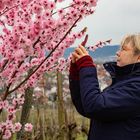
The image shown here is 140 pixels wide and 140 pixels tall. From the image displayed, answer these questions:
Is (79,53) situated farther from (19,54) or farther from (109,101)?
(19,54)

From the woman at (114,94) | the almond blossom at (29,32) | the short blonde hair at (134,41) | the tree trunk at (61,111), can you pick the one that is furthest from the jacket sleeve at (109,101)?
the tree trunk at (61,111)

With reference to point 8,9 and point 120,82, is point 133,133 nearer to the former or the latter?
point 120,82

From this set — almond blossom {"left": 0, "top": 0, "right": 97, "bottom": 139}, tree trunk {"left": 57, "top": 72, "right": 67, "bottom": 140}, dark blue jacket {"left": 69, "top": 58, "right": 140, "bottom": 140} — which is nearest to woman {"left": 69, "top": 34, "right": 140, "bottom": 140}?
dark blue jacket {"left": 69, "top": 58, "right": 140, "bottom": 140}

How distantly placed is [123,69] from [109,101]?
265 mm

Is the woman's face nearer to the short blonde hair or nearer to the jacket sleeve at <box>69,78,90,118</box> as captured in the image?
the short blonde hair

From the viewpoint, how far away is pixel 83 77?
2.74 meters

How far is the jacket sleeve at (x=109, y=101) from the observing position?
2.66m

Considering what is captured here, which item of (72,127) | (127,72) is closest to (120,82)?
(127,72)

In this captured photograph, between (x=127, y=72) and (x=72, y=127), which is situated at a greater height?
(x=72, y=127)

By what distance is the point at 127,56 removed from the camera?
282 cm

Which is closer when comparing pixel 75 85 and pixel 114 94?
pixel 114 94

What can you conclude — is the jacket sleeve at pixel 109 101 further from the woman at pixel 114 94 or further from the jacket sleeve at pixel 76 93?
the jacket sleeve at pixel 76 93

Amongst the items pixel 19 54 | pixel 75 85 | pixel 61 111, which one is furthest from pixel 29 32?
pixel 61 111

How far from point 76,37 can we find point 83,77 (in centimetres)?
166
